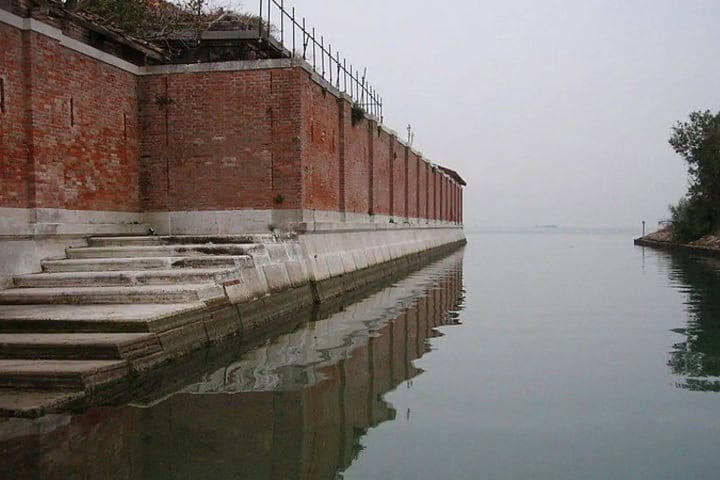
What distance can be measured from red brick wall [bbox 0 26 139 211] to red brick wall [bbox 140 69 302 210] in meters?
0.50

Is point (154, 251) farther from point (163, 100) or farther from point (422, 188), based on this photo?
point (422, 188)

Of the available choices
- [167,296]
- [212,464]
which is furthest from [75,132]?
[212,464]

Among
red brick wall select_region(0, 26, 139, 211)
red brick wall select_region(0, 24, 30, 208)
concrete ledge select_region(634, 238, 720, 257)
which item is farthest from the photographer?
concrete ledge select_region(634, 238, 720, 257)

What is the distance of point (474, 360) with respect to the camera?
907 cm

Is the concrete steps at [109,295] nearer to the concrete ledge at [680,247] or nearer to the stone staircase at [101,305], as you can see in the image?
the stone staircase at [101,305]

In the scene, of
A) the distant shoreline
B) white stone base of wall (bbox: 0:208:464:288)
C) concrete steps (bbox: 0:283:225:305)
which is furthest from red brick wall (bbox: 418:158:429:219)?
concrete steps (bbox: 0:283:225:305)

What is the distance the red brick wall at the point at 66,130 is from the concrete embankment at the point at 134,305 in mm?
1217

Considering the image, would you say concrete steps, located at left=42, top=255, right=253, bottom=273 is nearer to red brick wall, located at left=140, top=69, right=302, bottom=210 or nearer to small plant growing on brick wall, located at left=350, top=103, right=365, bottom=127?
red brick wall, located at left=140, top=69, right=302, bottom=210

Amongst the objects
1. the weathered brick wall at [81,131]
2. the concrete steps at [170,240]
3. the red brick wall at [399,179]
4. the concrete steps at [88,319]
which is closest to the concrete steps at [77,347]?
the concrete steps at [88,319]

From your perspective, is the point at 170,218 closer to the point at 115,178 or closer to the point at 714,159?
the point at 115,178

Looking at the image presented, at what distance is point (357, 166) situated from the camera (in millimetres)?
21594

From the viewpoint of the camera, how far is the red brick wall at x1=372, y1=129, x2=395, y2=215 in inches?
954

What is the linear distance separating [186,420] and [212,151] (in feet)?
31.6

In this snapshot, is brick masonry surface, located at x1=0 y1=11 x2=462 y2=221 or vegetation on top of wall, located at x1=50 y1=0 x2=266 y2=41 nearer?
brick masonry surface, located at x1=0 y1=11 x2=462 y2=221
